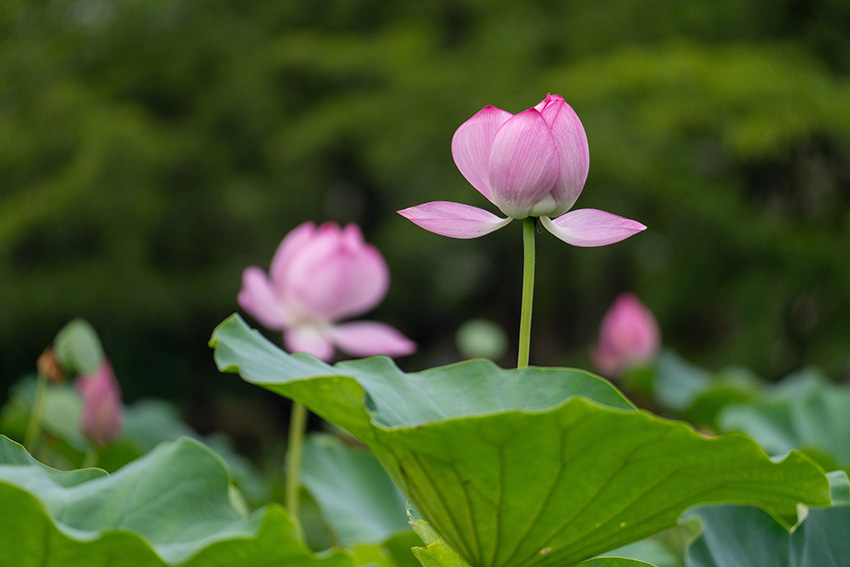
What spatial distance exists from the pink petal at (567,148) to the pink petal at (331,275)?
46 centimetres

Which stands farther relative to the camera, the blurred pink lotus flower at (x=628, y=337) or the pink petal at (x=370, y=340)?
the blurred pink lotus flower at (x=628, y=337)

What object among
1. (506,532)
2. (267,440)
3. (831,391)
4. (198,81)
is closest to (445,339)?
(267,440)

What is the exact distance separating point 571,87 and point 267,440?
5.98ft

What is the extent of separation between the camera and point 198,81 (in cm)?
327

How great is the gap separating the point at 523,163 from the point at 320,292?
482 mm

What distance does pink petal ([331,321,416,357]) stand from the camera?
83 cm

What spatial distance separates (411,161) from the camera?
3100 mm

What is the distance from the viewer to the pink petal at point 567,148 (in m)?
0.41

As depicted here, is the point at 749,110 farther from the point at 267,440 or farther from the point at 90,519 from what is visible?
the point at 267,440

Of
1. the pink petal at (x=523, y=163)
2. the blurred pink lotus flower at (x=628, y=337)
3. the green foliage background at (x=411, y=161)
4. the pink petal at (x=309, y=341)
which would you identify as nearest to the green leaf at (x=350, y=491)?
the pink petal at (x=309, y=341)

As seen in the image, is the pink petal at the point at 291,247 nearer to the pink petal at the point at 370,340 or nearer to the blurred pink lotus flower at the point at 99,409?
the pink petal at the point at 370,340

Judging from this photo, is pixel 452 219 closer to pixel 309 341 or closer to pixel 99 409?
pixel 309 341

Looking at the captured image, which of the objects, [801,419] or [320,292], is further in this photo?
[801,419]

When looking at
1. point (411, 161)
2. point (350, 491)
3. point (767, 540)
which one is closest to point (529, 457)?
point (767, 540)
